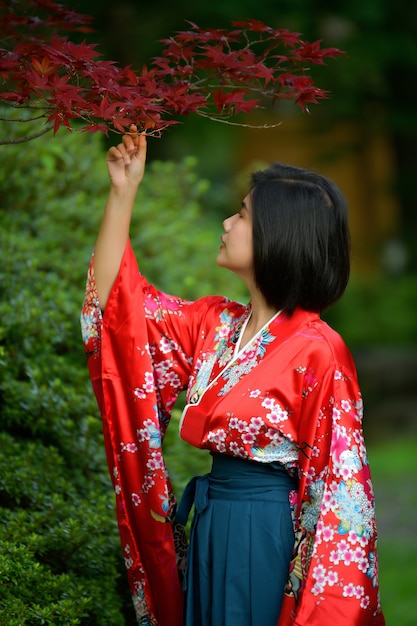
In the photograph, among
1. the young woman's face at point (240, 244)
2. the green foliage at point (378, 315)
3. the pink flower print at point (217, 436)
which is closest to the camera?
the pink flower print at point (217, 436)

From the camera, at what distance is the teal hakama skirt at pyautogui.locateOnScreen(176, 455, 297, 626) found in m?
2.57

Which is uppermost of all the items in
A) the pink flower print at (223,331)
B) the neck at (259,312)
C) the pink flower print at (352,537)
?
the neck at (259,312)

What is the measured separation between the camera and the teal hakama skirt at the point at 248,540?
257cm

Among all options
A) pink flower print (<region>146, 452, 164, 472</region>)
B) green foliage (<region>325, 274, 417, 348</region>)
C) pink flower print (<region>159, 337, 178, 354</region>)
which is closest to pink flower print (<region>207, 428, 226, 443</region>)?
pink flower print (<region>146, 452, 164, 472</region>)

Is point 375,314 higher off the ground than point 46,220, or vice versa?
point 46,220

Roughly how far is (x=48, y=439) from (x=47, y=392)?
→ 0.84ft

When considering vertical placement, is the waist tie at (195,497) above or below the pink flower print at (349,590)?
above

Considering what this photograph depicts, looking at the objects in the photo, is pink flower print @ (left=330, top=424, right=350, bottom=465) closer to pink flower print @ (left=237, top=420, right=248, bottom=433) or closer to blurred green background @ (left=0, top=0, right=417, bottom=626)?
pink flower print @ (left=237, top=420, right=248, bottom=433)

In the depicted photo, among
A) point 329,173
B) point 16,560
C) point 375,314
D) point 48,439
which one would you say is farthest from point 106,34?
point 16,560

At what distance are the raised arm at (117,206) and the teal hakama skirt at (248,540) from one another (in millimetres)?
680

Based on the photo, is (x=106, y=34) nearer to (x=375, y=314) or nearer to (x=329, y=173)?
(x=375, y=314)

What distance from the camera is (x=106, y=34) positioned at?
10180 mm

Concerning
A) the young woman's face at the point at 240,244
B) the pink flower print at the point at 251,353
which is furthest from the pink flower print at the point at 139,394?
the young woman's face at the point at 240,244

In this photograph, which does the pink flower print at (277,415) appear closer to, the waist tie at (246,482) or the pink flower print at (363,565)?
the waist tie at (246,482)
